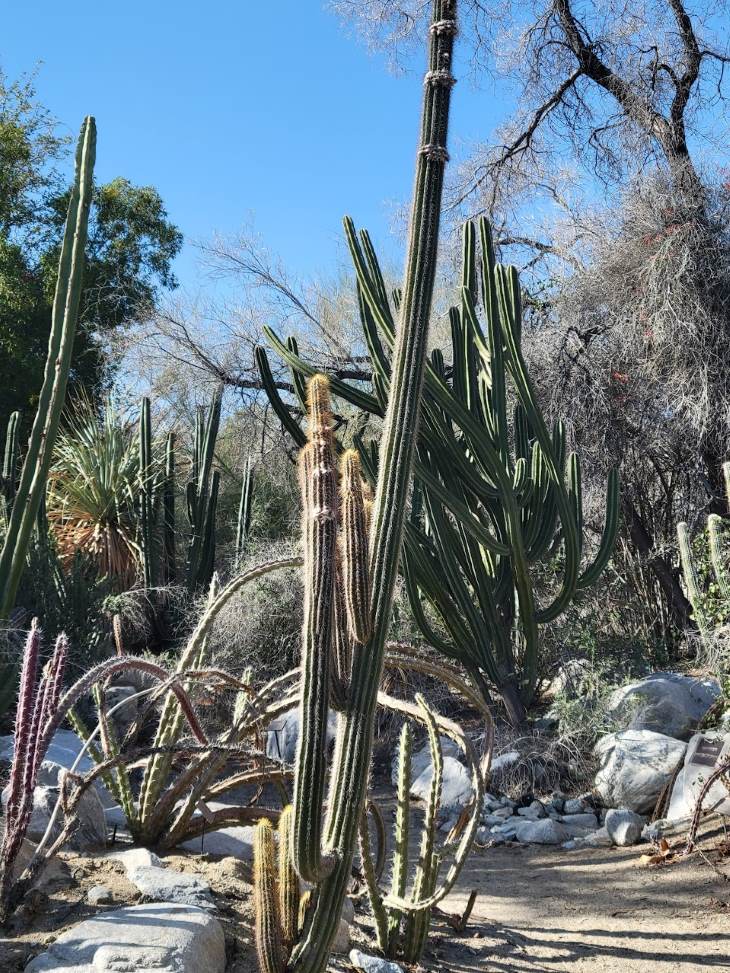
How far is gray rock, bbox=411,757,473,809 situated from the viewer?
22.6ft

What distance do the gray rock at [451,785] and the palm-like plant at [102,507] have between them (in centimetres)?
458

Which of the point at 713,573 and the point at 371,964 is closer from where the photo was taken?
the point at 371,964

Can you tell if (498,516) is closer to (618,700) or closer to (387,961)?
(618,700)

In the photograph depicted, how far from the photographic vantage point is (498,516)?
697 cm

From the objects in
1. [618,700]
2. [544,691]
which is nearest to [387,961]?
[618,700]

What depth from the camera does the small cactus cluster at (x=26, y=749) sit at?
3035 mm

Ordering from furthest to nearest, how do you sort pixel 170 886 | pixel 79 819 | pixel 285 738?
1. pixel 285 738
2. pixel 79 819
3. pixel 170 886

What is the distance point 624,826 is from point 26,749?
3.98m

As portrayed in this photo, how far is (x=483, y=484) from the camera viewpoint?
6719mm

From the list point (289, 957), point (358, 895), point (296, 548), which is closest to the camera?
point (289, 957)

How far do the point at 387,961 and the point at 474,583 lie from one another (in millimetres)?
4120

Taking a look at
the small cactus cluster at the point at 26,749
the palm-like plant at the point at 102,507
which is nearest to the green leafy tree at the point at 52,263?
the palm-like plant at the point at 102,507

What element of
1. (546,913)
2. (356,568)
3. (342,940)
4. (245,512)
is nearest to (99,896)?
(342,940)

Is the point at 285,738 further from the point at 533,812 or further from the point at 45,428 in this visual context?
the point at 45,428
